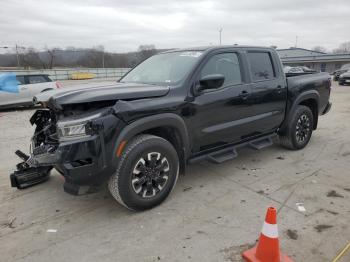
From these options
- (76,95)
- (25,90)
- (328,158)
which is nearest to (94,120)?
(76,95)

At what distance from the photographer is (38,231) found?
10.6 feet

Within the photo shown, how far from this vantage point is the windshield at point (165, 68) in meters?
3.99

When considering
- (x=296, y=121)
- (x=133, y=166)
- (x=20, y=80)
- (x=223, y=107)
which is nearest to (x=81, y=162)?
(x=133, y=166)

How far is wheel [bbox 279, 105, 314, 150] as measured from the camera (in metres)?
5.49

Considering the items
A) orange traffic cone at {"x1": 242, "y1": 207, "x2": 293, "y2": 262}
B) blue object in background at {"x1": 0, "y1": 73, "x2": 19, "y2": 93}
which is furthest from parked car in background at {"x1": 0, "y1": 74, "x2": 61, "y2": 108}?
orange traffic cone at {"x1": 242, "y1": 207, "x2": 293, "y2": 262}

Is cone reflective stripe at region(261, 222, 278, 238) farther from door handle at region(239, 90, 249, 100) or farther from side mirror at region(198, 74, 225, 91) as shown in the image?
door handle at region(239, 90, 249, 100)

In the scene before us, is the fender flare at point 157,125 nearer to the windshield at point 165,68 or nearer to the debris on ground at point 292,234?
the windshield at point 165,68

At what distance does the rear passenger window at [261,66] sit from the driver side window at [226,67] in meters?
0.34


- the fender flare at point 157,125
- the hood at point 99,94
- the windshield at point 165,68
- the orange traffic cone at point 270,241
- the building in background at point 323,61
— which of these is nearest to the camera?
the orange traffic cone at point 270,241

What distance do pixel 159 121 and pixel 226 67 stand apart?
4.87 feet

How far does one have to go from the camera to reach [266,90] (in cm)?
481

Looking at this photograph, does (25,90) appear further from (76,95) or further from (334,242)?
(334,242)

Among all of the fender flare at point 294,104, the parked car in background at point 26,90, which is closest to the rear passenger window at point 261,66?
the fender flare at point 294,104

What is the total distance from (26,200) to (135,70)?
2.46 metres
